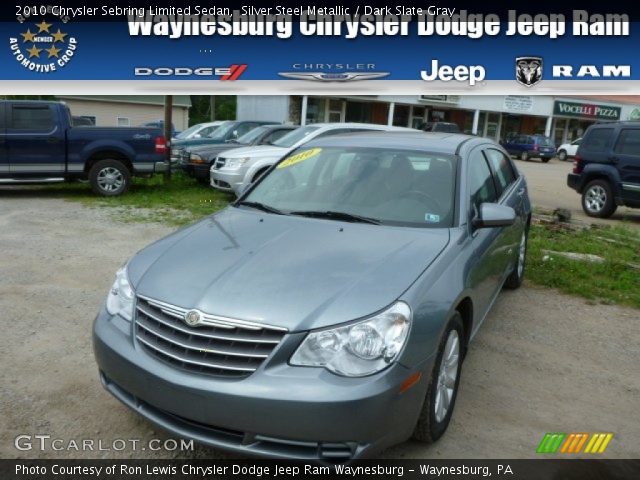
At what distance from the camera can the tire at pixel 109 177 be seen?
10.9 metres

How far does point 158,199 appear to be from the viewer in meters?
10.8

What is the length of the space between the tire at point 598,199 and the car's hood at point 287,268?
9.36m

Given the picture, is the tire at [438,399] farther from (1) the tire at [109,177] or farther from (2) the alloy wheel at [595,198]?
(2) the alloy wheel at [595,198]

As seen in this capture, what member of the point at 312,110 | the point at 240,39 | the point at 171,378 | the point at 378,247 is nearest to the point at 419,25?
the point at 240,39

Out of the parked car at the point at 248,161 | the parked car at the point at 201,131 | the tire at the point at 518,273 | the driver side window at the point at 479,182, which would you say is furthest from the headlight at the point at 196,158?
the driver side window at the point at 479,182

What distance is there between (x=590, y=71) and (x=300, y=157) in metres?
18.3

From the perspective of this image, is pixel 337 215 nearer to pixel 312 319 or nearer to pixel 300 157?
pixel 300 157

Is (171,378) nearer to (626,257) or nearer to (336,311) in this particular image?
(336,311)

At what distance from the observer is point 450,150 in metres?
4.06

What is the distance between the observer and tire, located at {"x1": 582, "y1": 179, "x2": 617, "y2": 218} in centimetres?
1131

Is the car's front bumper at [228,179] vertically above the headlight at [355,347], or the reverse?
the headlight at [355,347]

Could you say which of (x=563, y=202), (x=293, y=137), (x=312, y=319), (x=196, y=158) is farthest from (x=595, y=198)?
(x=312, y=319)

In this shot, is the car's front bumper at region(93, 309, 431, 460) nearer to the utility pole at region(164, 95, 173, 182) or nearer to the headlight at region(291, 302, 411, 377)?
the headlight at region(291, 302, 411, 377)

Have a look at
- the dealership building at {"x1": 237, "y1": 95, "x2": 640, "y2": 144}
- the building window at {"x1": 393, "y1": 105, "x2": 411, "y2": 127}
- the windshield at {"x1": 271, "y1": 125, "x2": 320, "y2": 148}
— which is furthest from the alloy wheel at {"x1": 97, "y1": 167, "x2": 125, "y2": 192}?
the building window at {"x1": 393, "y1": 105, "x2": 411, "y2": 127}
